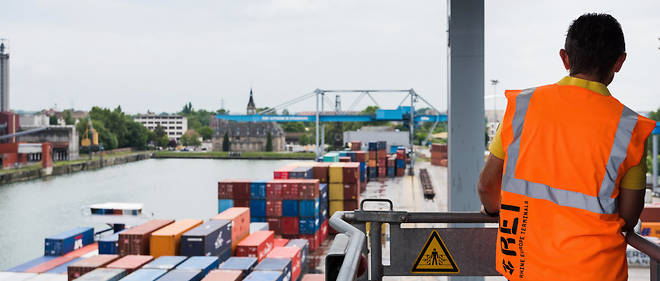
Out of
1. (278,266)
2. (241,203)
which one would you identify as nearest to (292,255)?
(278,266)

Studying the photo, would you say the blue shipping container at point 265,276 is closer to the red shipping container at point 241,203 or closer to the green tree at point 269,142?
the red shipping container at point 241,203

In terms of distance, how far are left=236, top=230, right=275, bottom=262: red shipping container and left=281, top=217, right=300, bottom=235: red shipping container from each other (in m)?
2.34

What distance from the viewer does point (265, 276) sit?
9.73m

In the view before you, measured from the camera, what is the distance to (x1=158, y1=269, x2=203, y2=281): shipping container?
29.6ft

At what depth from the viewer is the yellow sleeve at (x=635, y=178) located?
1.06 metres

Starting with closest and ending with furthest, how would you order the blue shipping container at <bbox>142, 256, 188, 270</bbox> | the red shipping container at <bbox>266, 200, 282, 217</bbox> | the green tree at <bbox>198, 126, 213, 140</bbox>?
the blue shipping container at <bbox>142, 256, 188, 270</bbox>
the red shipping container at <bbox>266, 200, 282, 217</bbox>
the green tree at <bbox>198, 126, 213, 140</bbox>

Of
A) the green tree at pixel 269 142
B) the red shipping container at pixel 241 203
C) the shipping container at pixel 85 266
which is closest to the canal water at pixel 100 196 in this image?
the green tree at pixel 269 142

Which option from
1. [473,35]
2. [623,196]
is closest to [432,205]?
[473,35]

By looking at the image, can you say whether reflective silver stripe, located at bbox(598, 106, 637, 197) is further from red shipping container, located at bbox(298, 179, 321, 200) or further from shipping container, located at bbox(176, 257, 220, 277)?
red shipping container, located at bbox(298, 179, 321, 200)

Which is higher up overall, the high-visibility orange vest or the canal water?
the high-visibility orange vest

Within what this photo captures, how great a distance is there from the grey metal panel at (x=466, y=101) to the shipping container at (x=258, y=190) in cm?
1376

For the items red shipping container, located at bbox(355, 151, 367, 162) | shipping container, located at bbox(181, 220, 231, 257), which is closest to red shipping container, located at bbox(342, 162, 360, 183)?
shipping container, located at bbox(181, 220, 231, 257)

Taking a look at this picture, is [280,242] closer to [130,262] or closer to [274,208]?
[274,208]

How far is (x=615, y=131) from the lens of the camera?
1.01 m
